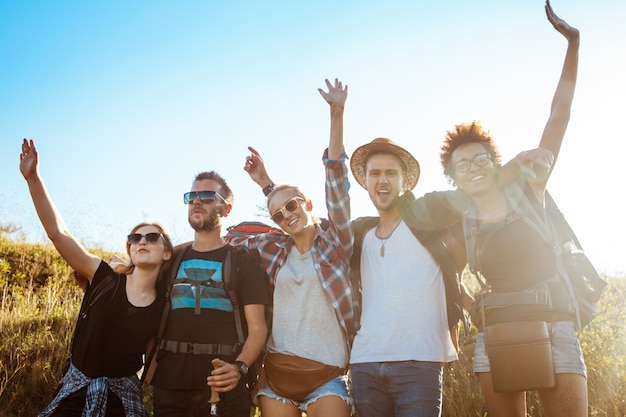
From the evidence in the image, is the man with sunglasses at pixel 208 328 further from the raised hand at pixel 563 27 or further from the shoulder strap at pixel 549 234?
the raised hand at pixel 563 27

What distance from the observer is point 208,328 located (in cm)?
383

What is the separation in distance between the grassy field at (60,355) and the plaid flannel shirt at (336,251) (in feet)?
7.20

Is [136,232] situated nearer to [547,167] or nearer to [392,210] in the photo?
[392,210]

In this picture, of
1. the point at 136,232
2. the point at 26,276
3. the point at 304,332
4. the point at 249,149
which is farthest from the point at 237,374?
the point at 26,276

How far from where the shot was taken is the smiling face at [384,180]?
12.5 ft

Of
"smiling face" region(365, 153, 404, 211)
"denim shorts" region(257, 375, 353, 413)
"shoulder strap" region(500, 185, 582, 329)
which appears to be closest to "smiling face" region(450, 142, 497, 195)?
"shoulder strap" region(500, 185, 582, 329)

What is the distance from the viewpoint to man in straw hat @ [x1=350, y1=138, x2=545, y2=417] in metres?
3.25

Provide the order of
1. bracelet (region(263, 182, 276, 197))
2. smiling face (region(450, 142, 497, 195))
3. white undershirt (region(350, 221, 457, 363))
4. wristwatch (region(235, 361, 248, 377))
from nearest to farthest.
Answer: white undershirt (region(350, 221, 457, 363)) → smiling face (region(450, 142, 497, 195)) → wristwatch (region(235, 361, 248, 377)) → bracelet (region(263, 182, 276, 197))

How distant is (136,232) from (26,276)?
6.76 m

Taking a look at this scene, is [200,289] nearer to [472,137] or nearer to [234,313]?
[234,313]

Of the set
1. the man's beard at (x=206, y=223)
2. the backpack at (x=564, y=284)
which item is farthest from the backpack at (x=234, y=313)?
the backpack at (x=564, y=284)

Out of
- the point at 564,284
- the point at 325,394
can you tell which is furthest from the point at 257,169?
the point at 564,284

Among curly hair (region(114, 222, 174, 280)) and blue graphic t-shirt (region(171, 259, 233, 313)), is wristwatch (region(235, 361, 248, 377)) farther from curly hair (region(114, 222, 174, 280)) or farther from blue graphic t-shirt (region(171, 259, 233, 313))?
curly hair (region(114, 222, 174, 280))

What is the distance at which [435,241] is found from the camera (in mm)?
3596
